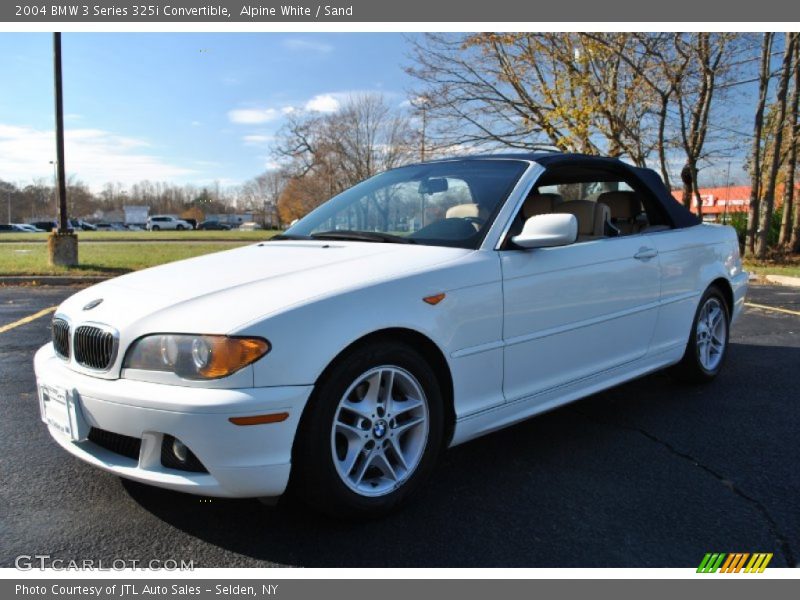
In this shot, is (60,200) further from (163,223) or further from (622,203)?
(163,223)

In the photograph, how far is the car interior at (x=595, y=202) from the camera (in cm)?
394

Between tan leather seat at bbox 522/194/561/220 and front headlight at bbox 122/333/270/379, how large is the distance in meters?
2.22

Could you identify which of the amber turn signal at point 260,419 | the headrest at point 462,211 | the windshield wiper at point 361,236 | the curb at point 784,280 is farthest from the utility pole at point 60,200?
the curb at point 784,280

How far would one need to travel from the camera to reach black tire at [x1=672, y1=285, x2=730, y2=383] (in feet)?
14.6

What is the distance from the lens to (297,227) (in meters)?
3.92

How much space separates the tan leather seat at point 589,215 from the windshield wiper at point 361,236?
143 centimetres

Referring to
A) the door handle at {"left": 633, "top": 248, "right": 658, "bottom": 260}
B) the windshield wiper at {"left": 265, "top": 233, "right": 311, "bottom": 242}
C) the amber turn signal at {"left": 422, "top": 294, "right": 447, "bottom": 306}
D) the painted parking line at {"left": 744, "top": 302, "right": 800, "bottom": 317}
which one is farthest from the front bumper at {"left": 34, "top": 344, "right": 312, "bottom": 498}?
the painted parking line at {"left": 744, "top": 302, "right": 800, "bottom": 317}

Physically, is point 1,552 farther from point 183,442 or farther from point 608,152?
point 608,152

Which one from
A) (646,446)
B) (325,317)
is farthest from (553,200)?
(325,317)

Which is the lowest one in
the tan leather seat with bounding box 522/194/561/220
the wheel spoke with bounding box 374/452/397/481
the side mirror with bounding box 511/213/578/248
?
A: the wheel spoke with bounding box 374/452/397/481

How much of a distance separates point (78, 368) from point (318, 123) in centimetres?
3591

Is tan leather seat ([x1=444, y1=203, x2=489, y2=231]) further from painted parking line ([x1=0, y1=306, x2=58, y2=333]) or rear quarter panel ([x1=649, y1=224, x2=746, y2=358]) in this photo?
painted parking line ([x1=0, y1=306, x2=58, y2=333])

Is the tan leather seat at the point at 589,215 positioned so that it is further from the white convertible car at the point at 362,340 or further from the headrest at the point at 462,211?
the headrest at the point at 462,211

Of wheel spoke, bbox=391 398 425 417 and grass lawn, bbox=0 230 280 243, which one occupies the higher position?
grass lawn, bbox=0 230 280 243
